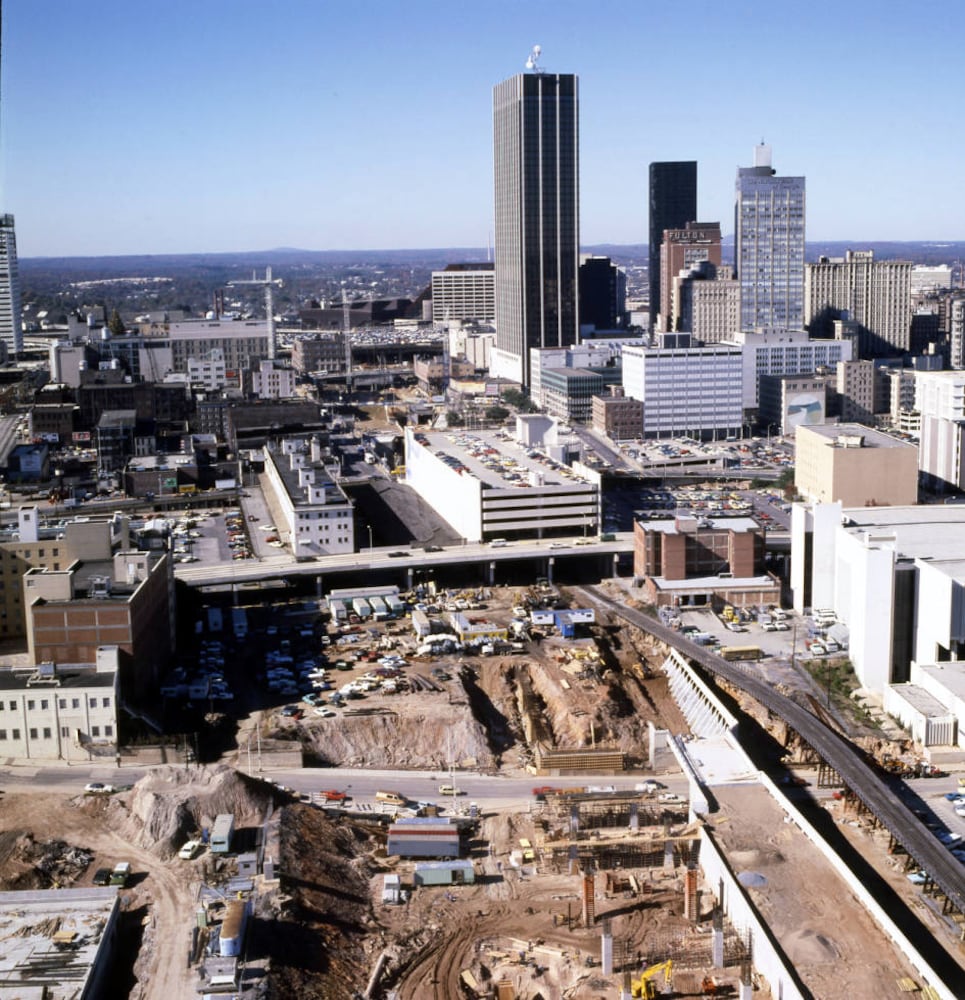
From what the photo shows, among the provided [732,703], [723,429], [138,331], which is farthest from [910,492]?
[138,331]

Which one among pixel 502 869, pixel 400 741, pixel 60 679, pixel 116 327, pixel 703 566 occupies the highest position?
pixel 116 327

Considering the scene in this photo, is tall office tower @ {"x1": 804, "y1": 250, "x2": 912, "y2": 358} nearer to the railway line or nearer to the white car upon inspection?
the railway line

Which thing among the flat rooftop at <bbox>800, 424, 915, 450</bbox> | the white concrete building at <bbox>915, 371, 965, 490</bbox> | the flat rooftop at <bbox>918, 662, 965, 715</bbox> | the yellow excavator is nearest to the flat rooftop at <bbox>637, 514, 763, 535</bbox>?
the flat rooftop at <bbox>800, 424, 915, 450</bbox>

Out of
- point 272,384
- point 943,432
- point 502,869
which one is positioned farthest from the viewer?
point 272,384

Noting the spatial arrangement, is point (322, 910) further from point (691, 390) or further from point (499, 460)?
point (691, 390)

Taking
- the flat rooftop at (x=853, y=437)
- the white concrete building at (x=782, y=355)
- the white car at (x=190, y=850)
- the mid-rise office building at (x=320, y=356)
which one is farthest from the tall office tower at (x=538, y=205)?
the white car at (x=190, y=850)

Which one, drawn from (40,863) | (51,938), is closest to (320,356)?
(40,863)

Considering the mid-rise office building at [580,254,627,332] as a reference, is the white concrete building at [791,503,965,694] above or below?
below

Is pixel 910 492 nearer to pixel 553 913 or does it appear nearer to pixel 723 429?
pixel 723 429
